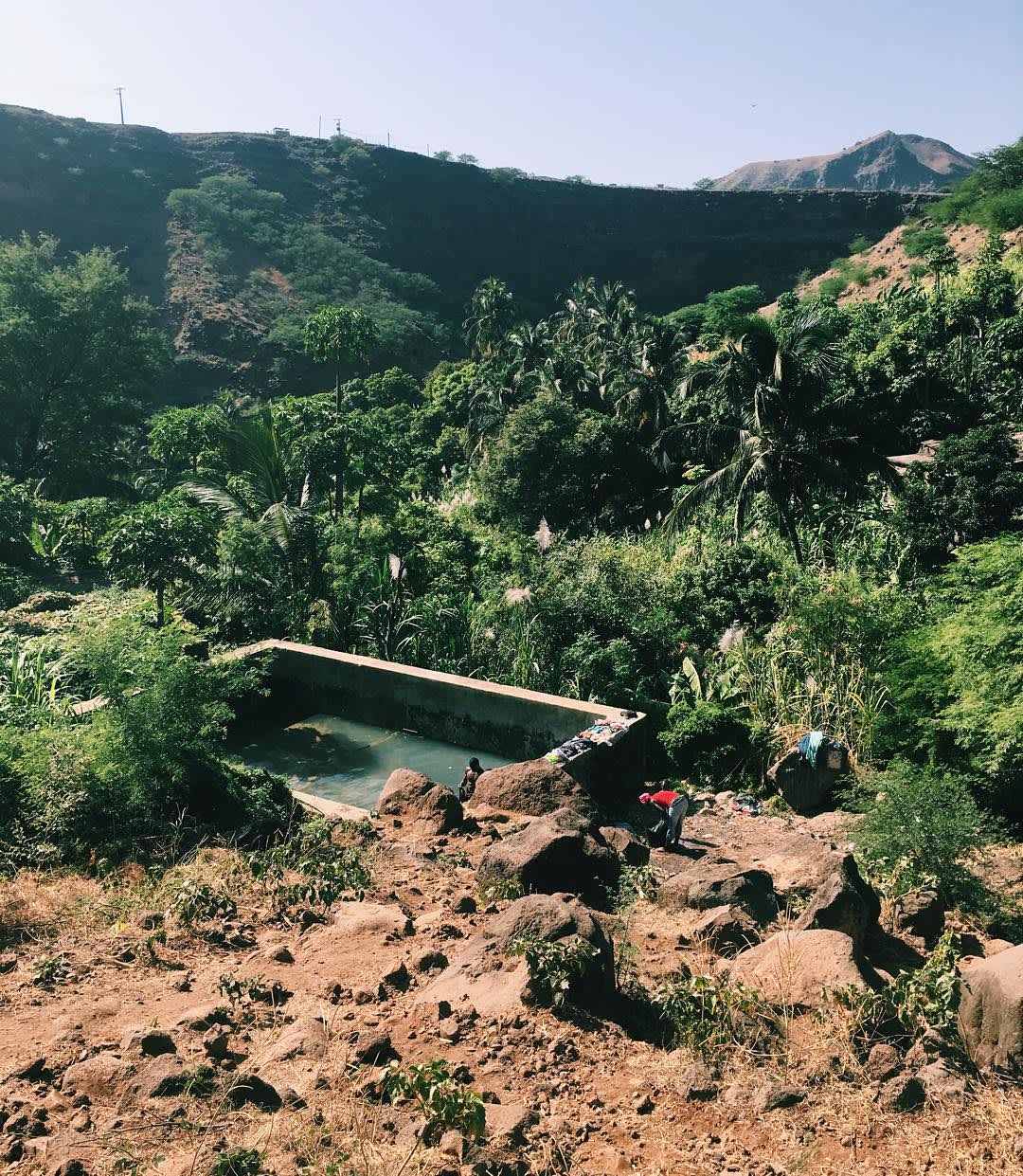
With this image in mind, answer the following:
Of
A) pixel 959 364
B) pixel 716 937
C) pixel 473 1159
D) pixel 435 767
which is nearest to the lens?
pixel 473 1159

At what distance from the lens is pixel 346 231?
7194 cm

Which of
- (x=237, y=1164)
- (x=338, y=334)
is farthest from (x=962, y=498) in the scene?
(x=237, y=1164)

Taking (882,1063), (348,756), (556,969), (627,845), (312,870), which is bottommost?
(348,756)

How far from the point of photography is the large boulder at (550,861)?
830cm

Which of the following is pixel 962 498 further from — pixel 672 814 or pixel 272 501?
pixel 272 501

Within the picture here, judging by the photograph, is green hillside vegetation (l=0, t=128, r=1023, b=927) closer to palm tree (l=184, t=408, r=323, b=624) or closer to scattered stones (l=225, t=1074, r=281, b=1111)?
palm tree (l=184, t=408, r=323, b=624)

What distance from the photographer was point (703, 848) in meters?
10.4

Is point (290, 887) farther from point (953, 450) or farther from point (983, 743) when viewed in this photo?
point (953, 450)

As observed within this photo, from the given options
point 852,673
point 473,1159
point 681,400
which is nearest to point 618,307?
point 681,400

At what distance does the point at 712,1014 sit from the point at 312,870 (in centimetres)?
392

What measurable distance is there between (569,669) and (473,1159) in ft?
32.3

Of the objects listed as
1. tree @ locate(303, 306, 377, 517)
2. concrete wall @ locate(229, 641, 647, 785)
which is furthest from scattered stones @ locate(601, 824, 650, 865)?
tree @ locate(303, 306, 377, 517)

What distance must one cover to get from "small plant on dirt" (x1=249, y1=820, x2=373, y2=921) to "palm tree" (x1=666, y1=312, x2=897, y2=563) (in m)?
9.70

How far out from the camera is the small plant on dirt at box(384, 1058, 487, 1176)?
186 inches
